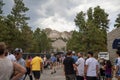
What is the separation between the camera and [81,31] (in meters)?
70.7

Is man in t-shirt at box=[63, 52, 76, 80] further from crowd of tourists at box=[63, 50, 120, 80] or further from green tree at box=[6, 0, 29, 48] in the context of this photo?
green tree at box=[6, 0, 29, 48]

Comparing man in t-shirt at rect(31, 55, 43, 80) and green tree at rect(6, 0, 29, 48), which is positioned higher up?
green tree at rect(6, 0, 29, 48)

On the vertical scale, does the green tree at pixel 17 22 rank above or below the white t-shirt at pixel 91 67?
above

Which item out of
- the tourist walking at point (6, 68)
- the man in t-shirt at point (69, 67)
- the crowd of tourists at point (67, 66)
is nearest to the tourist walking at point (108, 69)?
the crowd of tourists at point (67, 66)

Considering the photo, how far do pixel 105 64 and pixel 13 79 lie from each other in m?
13.8

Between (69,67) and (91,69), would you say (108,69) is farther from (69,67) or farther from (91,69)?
(91,69)

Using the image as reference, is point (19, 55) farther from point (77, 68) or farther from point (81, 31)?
point (81, 31)

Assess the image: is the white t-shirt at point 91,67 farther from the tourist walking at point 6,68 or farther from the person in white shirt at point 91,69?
the tourist walking at point 6,68

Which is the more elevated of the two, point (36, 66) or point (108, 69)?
point (36, 66)

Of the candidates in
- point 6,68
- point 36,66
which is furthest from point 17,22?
point 6,68

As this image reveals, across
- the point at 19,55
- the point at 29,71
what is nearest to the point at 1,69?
the point at 19,55

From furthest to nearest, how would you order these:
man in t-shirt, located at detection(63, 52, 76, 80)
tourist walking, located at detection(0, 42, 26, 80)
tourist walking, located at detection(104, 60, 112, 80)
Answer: tourist walking, located at detection(104, 60, 112, 80)
man in t-shirt, located at detection(63, 52, 76, 80)
tourist walking, located at detection(0, 42, 26, 80)

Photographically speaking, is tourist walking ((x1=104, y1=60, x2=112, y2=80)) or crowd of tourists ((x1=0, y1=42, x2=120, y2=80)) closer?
crowd of tourists ((x1=0, y1=42, x2=120, y2=80))

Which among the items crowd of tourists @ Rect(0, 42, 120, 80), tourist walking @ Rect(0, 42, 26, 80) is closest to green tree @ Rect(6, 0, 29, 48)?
crowd of tourists @ Rect(0, 42, 120, 80)
